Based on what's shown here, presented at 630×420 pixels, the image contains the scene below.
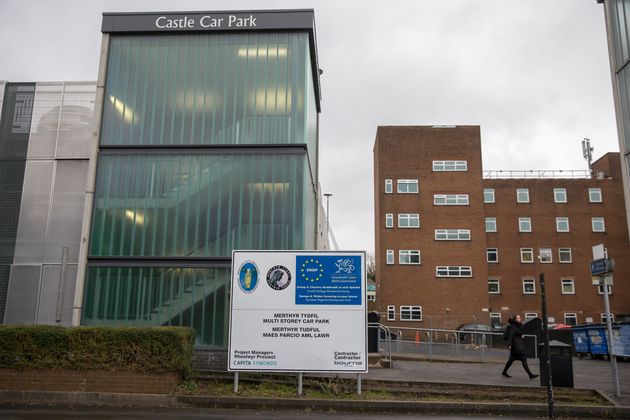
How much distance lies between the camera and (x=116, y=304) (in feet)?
55.7

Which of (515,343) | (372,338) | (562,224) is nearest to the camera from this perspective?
(515,343)

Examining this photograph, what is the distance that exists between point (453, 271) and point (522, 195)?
1118 centimetres

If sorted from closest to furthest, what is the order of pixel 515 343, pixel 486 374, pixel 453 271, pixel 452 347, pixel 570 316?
pixel 515 343
pixel 486 374
pixel 452 347
pixel 453 271
pixel 570 316

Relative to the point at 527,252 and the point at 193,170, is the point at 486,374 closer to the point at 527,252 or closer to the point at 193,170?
the point at 193,170

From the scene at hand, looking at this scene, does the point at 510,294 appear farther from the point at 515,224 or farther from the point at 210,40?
the point at 210,40

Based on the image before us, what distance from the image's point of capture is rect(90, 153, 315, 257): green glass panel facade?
56.0 feet

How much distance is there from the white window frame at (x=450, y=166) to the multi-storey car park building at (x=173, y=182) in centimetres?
2816

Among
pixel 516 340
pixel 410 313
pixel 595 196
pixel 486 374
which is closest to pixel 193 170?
pixel 486 374

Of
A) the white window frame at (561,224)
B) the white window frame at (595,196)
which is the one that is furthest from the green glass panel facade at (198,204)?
the white window frame at (595,196)

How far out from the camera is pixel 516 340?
48.3 ft

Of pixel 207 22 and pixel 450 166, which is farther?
pixel 450 166

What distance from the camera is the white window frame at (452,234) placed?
45.4 meters

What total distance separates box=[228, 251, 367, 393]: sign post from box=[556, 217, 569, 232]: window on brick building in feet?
138

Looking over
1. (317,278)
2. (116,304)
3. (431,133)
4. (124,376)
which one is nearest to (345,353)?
(317,278)
